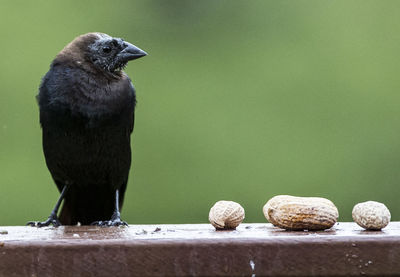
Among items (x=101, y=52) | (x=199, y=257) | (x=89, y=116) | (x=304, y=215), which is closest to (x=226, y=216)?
(x=304, y=215)

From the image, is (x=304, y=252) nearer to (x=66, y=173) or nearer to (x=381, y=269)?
(x=381, y=269)

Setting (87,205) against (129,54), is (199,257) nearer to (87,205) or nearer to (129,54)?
(129,54)

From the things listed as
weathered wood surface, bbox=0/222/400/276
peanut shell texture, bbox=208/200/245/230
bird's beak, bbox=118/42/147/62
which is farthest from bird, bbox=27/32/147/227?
weathered wood surface, bbox=0/222/400/276

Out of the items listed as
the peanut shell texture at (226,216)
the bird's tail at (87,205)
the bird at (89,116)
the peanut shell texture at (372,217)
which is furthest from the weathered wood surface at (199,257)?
the bird's tail at (87,205)

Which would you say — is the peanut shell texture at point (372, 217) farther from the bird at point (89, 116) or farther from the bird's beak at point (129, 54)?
the bird's beak at point (129, 54)

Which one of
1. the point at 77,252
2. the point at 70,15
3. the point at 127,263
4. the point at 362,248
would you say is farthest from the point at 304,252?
the point at 70,15

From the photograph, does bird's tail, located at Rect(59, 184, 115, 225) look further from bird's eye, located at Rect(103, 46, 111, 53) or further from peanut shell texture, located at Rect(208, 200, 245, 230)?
peanut shell texture, located at Rect(208, 200, 245, 230)

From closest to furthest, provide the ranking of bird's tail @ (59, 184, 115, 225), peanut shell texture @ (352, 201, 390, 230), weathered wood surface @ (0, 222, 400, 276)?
weathered wood surface @ (0, 222, 400, 276) < peanut shell texture @ (352, 201, 390, 230) < bird's tail @ (59, 184, 115, 225)
